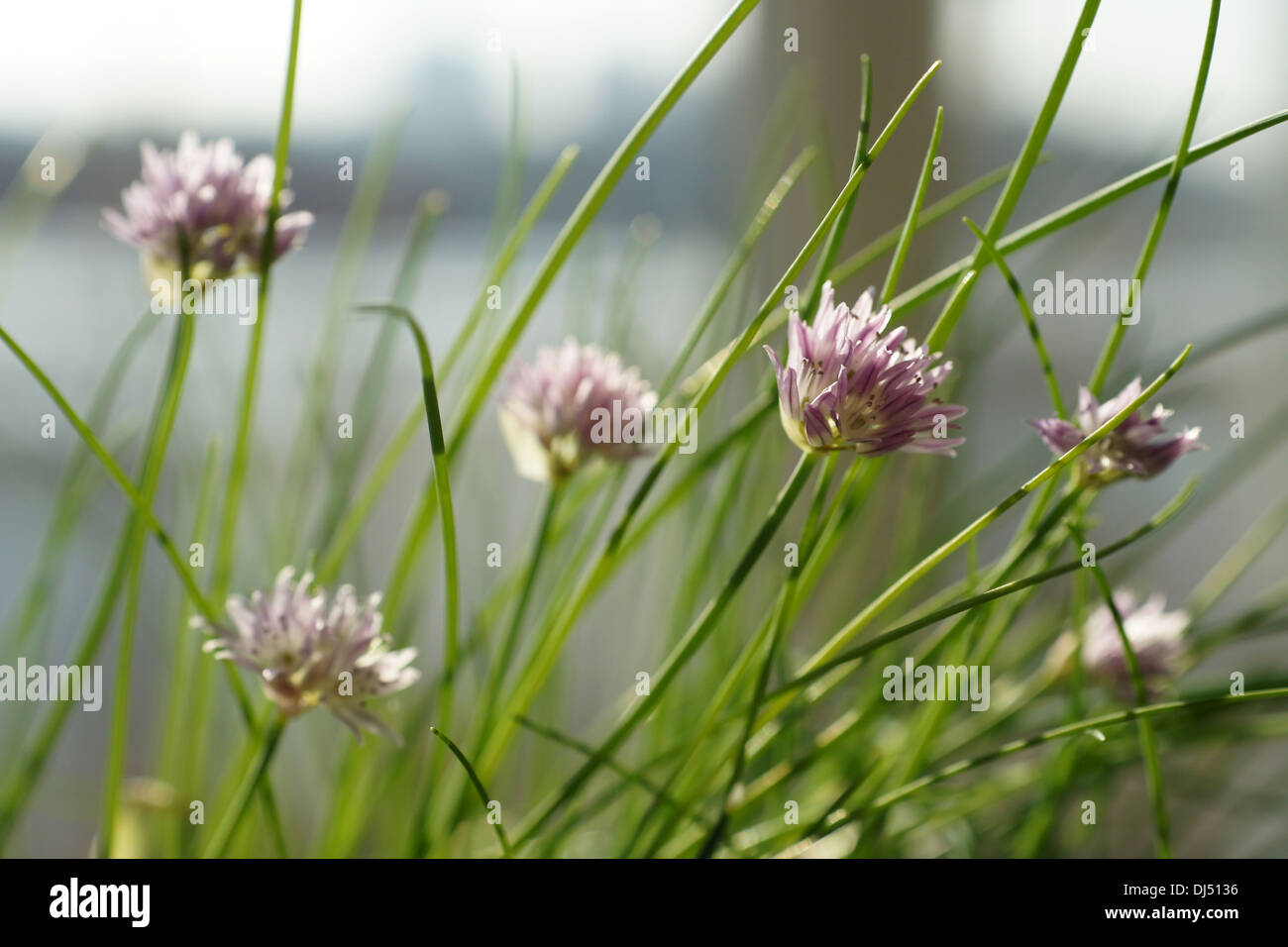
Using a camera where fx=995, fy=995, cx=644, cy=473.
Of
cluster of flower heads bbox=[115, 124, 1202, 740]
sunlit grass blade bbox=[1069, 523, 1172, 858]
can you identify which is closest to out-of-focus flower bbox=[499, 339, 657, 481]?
cluster of flower heads bbox=[115, 124, 1202, 740]

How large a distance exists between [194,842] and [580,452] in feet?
0.61

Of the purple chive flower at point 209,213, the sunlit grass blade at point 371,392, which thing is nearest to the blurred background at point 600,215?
the sunlit grass blade at point 371,392

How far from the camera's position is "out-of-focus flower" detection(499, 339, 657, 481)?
0.79 ft

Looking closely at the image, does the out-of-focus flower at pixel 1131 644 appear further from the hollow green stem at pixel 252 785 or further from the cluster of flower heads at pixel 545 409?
the hollow green stem at pixel 252 785

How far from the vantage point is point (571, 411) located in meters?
0.24

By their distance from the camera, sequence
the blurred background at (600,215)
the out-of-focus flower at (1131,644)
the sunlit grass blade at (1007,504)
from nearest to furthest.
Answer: the sunlit grass blade at (1007,504), the out-of-focus flower at (1131,644), the blurred background at (600,215)

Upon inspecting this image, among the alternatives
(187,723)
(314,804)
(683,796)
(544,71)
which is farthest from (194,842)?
(544,71)

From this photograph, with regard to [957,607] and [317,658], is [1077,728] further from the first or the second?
[317,658]

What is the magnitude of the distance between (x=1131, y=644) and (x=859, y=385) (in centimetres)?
16

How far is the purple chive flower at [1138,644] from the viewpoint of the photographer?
0.92ft

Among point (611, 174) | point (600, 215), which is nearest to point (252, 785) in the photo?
point (611, 174)

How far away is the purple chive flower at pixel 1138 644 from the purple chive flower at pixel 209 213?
0.24m

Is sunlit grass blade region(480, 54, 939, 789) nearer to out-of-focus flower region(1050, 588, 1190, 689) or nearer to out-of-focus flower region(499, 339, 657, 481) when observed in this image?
out-of-focus flower region(499, 339, 657, 481)
